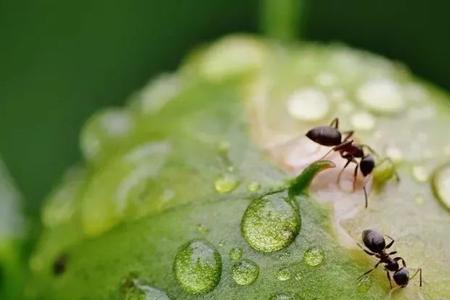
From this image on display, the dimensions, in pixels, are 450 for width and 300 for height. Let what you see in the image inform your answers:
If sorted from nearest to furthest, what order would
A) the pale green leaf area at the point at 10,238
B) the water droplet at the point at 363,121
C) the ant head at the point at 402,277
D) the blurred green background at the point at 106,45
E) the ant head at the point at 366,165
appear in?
the ant head at the point at 402,277, the ant head at the point at 366,165, the water droplet at the point at 363,121, the pale green leaf area at the point at 10,238, the blurred green background at the point at 106,45

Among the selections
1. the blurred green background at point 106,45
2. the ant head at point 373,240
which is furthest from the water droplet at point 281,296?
the blurred green background at point 106,45

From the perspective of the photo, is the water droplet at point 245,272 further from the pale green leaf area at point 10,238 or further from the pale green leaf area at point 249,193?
the pale green leaf area at point 10,238

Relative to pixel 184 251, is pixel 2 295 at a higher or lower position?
lower

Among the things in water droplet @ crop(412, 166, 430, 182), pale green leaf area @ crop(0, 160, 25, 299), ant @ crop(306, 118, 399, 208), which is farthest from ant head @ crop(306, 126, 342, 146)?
pale green leaf area @ crop(0, 160, 25, 299)

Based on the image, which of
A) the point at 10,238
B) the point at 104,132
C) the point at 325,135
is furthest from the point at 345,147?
the point at 10,238

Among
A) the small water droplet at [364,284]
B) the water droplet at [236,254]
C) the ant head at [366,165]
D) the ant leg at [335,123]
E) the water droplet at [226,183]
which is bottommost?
the small water droplet at [364,284]

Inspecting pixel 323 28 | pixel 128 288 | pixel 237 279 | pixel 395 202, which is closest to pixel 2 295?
pixel 128 288

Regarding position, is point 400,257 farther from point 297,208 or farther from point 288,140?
point 288,140
